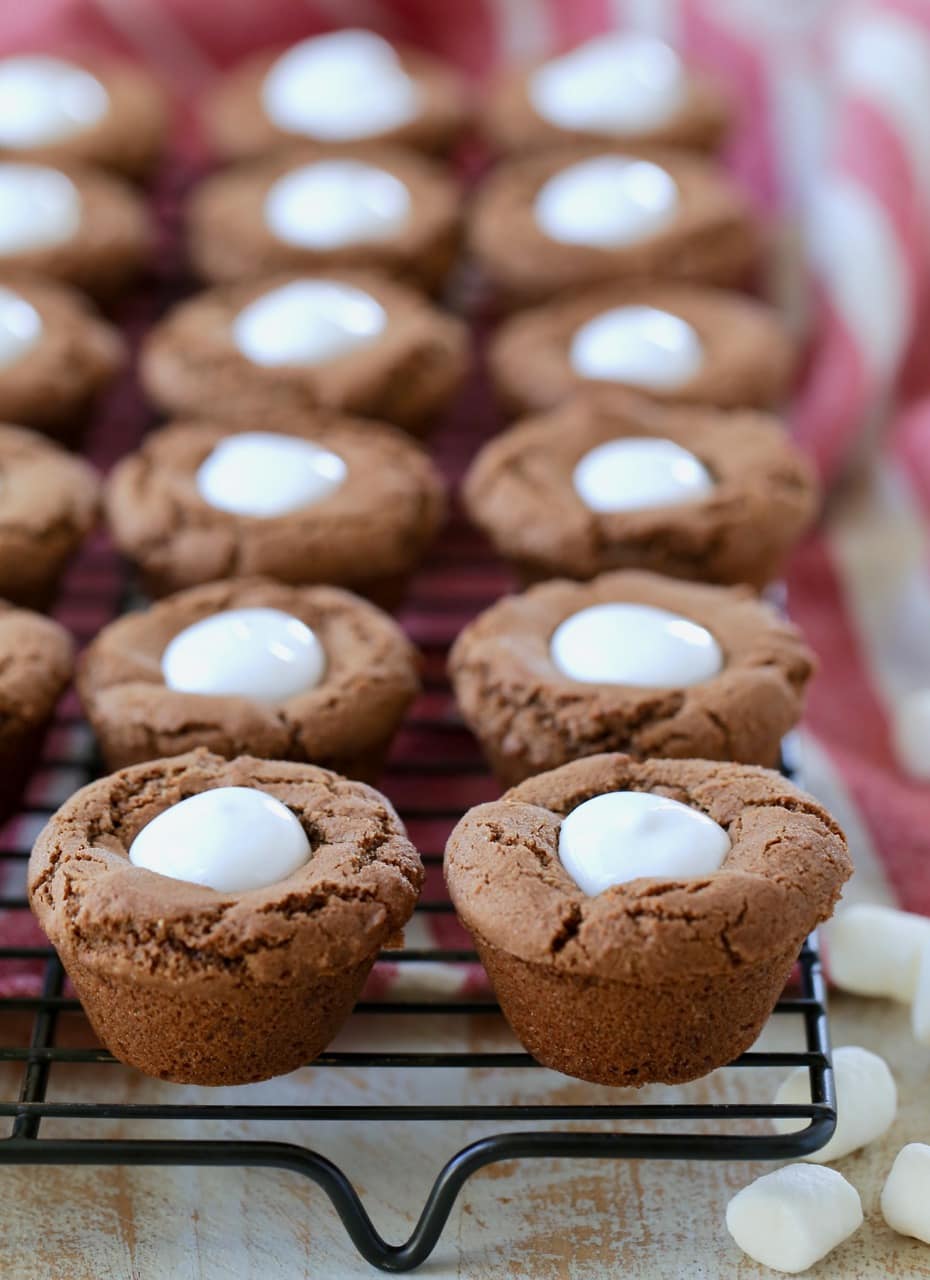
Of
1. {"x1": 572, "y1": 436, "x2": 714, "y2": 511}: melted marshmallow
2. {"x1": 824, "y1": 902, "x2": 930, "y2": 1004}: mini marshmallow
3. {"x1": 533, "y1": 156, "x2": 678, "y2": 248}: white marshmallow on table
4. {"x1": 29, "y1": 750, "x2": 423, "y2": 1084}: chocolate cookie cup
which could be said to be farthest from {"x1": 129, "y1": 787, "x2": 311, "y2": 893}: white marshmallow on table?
{"x1": 533, "y1": 156, "x2": 678, "y2": 248}: white marshmallow on table

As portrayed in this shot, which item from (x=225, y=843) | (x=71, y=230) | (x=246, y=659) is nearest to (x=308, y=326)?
(x=71, y=230)

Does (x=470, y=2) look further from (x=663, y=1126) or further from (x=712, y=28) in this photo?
(x=663, y=1126)

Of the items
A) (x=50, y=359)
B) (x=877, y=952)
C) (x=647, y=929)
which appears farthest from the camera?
(x=50, y=359)

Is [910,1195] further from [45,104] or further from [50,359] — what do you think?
[45,104]

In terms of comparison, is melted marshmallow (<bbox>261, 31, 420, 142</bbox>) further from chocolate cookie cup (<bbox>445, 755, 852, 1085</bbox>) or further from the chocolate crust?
chocolate cookie cup (<bbox>445, 755, 852, 1085</bbox>)

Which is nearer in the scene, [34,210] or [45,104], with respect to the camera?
[34,210]

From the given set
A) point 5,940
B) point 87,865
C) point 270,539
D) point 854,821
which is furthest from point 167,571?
point 854,821

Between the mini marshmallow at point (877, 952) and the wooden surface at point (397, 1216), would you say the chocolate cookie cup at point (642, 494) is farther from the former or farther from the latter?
the wooden surface at point (397, 1216)
